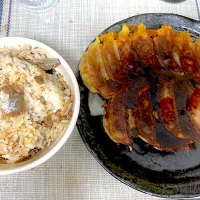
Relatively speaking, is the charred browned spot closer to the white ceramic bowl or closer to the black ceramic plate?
the black ceramic plate

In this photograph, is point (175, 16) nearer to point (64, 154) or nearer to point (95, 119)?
point (95, 119)

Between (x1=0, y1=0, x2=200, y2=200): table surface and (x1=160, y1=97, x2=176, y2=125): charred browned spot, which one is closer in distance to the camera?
(x1=160, y1=97, x2=176, y2=125): charred browned spot

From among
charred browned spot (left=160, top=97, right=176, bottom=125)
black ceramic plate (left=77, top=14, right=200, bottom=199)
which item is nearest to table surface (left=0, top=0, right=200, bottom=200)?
black ceramic plate (left=77, top=14, right=200, bottom=199)

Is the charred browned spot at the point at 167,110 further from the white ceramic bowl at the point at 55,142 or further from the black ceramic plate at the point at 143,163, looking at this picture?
the white ceramic bowl at the point at 55,142

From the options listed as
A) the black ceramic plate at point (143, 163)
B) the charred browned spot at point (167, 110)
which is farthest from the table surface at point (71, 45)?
the charred browned spot at point (167, 110)

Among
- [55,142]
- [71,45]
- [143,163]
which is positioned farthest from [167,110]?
[71,45]

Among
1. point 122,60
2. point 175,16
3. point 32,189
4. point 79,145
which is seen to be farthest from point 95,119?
point 175,16

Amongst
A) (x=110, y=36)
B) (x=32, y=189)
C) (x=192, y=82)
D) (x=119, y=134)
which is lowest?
(x=32, y=189)
